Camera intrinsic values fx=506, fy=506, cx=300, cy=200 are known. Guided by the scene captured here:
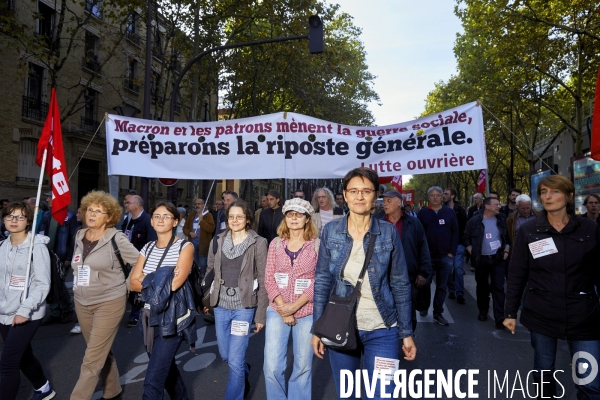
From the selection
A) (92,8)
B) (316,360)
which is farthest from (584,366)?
(92,8)

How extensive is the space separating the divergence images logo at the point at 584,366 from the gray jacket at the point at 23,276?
12.4 ft

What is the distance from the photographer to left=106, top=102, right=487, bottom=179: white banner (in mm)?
6426

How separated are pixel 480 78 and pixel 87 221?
2405cm

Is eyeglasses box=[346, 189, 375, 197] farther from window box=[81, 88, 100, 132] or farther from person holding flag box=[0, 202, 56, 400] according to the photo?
window box=[81, 88, 100, 132]

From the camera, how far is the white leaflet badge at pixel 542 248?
10.8 feet

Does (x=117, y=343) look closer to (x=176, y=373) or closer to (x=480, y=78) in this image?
(x=176, y=373)

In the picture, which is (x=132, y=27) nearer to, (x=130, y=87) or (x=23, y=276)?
(x=130, y=87)

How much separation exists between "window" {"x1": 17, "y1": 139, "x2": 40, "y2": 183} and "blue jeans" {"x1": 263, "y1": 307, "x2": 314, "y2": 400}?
20460 mm

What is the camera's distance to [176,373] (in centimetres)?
381

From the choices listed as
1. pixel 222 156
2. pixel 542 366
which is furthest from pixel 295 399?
pixel 222 156

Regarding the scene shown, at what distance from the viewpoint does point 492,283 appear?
709 cm

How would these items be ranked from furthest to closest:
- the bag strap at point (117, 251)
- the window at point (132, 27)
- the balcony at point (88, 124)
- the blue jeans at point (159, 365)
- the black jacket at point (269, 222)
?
1. the balcony at point (88, 124)
2. the window at point (132, 27)
3. the black jacket at point (269, 222)
4. the bag strap at point (117, 251)
5. the blue jeans at point (159, 365)

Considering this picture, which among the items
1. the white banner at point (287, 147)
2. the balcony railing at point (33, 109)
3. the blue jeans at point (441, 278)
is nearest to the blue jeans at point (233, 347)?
the white banner at point (287, 147)

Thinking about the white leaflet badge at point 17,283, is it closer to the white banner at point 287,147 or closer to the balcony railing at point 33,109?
the white banner at point 287,147
